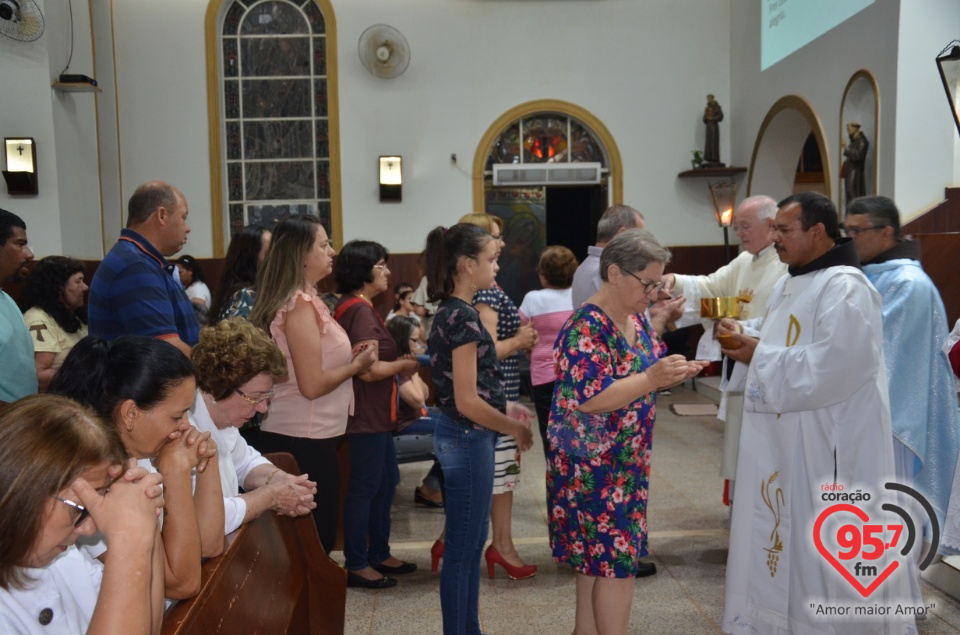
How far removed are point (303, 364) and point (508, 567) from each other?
4.68 feet

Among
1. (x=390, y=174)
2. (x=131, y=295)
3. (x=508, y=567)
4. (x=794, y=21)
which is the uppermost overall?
(x=794, y=21)

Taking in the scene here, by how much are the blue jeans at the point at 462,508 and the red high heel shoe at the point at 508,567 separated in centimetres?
100

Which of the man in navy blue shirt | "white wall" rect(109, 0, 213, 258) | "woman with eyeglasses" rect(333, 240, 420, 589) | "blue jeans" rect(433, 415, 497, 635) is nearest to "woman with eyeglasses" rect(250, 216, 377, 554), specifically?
the man in navy blue shirt

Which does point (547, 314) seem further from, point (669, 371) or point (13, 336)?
point (13, 336)

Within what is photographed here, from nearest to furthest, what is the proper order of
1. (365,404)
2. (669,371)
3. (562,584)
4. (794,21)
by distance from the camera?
(669,371) → (365,404) → (562,584) → (794,21)

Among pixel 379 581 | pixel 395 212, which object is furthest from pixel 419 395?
pixel 395 212

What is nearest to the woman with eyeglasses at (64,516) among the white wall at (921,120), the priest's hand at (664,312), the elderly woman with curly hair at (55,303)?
the priest's hand at (664,312)

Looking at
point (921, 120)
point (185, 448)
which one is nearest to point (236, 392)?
point (185, 448)

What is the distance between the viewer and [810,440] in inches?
111

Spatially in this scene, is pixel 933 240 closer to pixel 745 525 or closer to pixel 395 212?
pixel 745 525

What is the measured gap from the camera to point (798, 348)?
2738 mm

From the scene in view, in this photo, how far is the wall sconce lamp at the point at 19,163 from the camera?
8.14m

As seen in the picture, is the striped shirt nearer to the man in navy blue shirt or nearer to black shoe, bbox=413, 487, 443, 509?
the man in navy blue shirt

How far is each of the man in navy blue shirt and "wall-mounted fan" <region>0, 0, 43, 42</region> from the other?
21.0 feet
